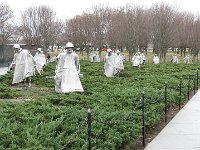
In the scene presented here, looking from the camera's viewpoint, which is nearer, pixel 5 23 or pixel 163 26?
pixel 163 26

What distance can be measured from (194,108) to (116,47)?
48884 mm

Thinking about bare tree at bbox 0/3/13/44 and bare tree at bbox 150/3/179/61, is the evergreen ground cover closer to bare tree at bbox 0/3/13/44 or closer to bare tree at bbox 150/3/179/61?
bare tree at bbox 150/3/179/61

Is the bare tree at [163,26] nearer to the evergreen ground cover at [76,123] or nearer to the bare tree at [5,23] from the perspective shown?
the bare tree at [5,23]

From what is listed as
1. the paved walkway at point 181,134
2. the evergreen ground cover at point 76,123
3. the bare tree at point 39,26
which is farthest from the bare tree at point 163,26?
the evergreen ground cover at point 76,123

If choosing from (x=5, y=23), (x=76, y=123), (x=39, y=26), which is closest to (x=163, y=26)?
(x=39, y=26)

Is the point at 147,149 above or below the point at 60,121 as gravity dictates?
below

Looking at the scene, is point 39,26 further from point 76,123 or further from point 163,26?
point 76,123

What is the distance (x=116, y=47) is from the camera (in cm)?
6266

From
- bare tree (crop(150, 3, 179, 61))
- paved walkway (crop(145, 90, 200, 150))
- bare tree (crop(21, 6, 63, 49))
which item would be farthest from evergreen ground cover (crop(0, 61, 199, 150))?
bare tree (crop(21, 6, 63, 49))

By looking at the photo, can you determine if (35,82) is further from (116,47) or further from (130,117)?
(116,47)

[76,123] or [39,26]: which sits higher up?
[39,26]

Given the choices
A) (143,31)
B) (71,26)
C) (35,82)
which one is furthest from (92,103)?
(71,26)

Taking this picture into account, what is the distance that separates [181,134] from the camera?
387 inches

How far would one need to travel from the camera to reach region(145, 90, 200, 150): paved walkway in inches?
340
